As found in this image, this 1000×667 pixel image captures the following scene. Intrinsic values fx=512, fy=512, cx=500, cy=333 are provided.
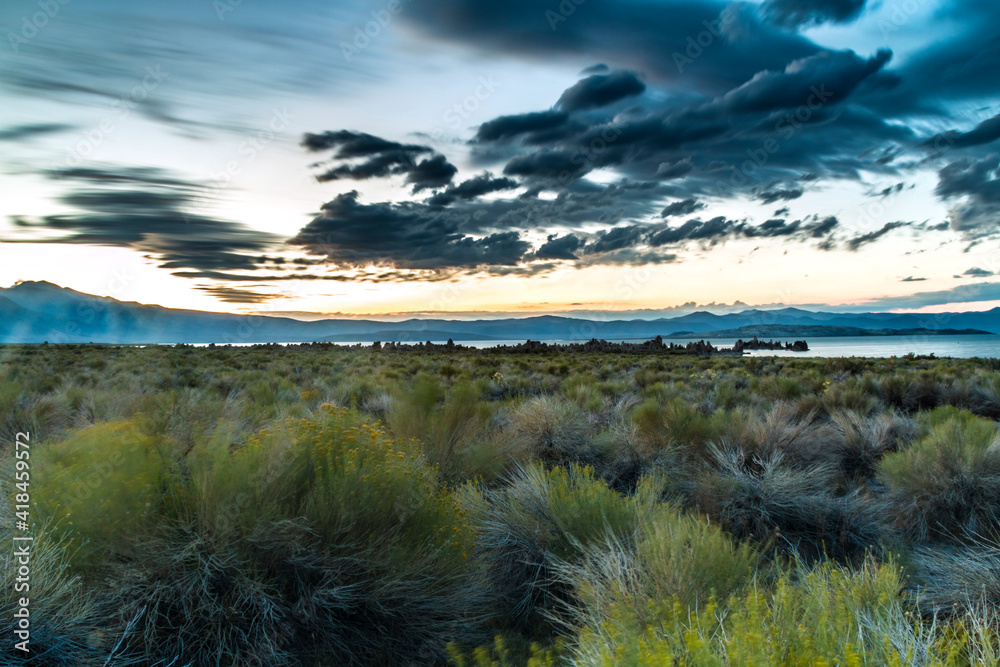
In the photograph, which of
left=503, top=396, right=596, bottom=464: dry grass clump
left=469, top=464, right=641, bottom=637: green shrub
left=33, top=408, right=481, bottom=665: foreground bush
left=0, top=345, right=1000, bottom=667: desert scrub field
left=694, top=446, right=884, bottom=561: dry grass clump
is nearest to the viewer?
left=0, top=345, right=1000, bottom=667: desert scrub field

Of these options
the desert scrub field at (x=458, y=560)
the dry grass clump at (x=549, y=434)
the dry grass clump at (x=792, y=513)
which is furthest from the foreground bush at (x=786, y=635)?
the dry grass clump at (x=549, y=434)

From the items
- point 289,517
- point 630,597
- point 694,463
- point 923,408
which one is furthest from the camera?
point 923,408

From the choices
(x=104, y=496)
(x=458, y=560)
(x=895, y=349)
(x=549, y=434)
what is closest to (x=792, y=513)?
(x=549, y=434)

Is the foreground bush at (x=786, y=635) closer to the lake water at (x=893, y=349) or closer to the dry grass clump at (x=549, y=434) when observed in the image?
the dry grass clump at (x=549, y=434)

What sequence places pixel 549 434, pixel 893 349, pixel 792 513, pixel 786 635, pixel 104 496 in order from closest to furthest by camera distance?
pixel 786 635, pixel 104 496, pixel 792 513, pixel 549 434, pixel 893 349

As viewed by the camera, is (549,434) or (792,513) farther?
(549,434)

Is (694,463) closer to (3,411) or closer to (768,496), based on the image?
(768,496)

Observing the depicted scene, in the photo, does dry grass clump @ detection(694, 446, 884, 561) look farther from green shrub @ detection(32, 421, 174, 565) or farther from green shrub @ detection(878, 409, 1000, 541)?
green shrub @ detection(32, 421, 174, 565)

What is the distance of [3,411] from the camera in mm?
7223

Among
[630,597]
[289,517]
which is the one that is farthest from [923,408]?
[289,517]

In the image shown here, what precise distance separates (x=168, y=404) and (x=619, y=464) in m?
6.18

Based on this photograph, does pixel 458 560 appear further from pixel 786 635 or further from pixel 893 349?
pixel 893 349

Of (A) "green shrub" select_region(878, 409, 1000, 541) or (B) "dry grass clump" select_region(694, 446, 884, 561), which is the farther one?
(A) "green shrub" select_region(878, 409, 1000, 541)

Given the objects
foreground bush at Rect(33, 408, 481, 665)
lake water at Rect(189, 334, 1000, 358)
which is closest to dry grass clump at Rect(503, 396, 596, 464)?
foreground bush at Rect(33, 408, 481, 665)
